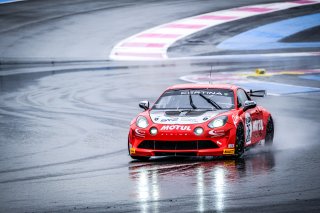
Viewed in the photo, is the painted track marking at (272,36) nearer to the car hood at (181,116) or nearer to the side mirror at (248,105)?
the side mirror at (248,105)

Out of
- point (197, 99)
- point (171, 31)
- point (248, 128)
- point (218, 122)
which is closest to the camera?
point (218, 122)

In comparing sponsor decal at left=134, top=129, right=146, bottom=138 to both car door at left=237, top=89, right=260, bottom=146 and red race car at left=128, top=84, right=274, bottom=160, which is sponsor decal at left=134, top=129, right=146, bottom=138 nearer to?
red race car at left=128, top=84, right=274, bottom=160

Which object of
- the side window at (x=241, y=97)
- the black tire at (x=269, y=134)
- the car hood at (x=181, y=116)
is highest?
the side window at (x=241, y=97)

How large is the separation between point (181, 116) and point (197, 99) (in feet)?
2.76

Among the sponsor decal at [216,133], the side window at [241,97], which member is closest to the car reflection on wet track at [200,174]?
the sponsor decal at [216,133]

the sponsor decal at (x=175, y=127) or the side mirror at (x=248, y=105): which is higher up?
the side mirror at (x=248, y=105)

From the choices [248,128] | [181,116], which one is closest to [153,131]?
[181,116]

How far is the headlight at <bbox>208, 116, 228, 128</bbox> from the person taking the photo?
486 inches

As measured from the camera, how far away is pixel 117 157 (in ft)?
42.0

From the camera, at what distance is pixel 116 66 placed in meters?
30.2

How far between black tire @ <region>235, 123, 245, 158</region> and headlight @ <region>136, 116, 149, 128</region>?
3.88ft

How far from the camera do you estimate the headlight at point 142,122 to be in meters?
12.6

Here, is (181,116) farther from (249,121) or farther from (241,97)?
(241,97)

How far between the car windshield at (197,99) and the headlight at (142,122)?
2.09 ft
